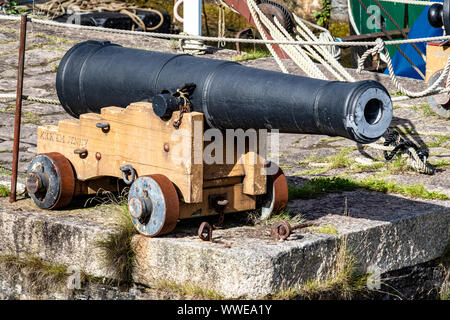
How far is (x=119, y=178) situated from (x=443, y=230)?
1631mm

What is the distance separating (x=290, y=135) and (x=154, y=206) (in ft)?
12.0

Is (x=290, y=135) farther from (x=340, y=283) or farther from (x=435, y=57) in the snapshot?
(x=340, y=283)

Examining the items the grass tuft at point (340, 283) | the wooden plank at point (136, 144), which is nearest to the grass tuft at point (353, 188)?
the grass tuft at point (340, 283)

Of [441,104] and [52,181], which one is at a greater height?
[441,104]

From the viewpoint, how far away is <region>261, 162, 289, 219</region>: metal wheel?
4.38 meters

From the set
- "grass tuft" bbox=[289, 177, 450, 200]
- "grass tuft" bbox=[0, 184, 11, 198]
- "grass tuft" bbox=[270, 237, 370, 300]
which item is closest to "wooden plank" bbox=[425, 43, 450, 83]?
"grass tuft" bbox=[289, 177, 450, 200]

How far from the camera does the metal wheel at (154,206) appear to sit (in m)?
3.96

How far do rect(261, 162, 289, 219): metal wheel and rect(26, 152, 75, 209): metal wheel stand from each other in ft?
3.18

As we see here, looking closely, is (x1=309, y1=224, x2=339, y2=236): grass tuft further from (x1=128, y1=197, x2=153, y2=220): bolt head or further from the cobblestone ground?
the cobblestone ground

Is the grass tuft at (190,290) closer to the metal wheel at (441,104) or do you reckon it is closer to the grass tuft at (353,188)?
the grass tuft at (353,188)

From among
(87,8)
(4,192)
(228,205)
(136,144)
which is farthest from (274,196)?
(87,8)

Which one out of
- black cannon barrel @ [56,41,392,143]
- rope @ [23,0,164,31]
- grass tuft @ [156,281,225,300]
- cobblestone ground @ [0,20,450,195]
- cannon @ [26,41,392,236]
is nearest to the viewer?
black cannon barrel @ [56,41,392,143]

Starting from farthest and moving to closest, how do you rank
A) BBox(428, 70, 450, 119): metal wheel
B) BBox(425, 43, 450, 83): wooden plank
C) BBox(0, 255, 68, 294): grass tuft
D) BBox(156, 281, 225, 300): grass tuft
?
BBox(425, 43, 450, 83): wooden plank → BBox(428, 70, 450, 119): metal wheel → BBox(0, 255, 68, 294): grass tuft → BBox(156, 281, 225, 300): grass tuft

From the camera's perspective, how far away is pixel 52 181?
453cm
